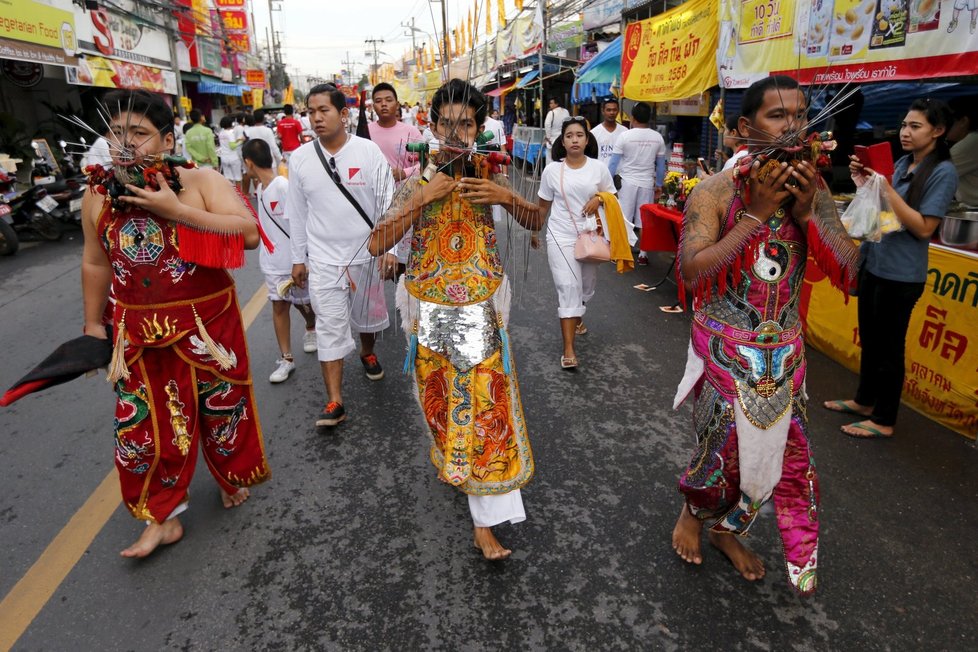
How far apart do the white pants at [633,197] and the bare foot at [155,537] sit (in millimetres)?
6056

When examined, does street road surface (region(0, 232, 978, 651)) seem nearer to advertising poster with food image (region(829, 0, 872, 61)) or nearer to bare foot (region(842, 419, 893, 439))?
bare foot (region(842, 419, 893, 439))

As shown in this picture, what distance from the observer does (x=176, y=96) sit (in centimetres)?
2117

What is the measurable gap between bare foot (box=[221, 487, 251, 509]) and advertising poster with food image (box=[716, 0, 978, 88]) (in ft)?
11.6

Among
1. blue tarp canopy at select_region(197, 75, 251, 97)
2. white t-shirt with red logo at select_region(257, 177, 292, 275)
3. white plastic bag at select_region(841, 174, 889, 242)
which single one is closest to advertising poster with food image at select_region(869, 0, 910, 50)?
white plastic bag at select_region(841, 174, 889, 242)

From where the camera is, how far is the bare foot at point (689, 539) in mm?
2465

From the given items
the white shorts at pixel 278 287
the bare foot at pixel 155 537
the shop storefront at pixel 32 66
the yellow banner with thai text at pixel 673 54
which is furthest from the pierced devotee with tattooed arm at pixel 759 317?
the shop storefront at pixel 32 66

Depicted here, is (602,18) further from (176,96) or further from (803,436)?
(176,96)

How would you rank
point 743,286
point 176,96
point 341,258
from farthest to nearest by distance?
point 176,96 < point 341,258 < point 743,286

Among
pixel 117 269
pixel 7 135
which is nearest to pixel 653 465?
pixel 117 269

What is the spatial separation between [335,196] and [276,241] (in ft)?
3.55

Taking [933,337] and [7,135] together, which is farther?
[7,135]

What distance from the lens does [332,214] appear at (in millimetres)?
3555

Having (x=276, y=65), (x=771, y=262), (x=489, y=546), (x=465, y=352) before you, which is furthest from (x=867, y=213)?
(x=276, y=65)

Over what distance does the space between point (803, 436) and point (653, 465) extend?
112 centimetres
